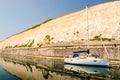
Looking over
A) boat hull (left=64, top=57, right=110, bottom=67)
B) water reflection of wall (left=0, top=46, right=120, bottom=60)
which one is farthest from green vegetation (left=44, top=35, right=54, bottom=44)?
boat hull (left=64, top=57, right=110, bottom=67)

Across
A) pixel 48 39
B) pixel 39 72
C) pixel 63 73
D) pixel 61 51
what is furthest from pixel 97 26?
pixel 63 73

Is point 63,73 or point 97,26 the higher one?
point 97,26

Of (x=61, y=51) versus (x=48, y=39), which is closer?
(x=61, y=51)

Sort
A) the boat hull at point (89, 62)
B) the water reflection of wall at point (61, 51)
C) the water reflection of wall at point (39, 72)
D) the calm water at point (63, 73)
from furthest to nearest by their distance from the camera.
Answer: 1. the water reflection of wall at point (61, 51)
2. the boat hull at point (89, 62)
3. the water reflection of wall at point (39, 72)
4. the calm water at point (63, 73)

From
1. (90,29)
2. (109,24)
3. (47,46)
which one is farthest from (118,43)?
(47,46)

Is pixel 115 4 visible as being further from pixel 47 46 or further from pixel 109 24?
pixel 47 46

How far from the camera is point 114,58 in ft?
153

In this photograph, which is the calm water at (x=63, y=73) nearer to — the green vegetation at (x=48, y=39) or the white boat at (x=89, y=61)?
the white boat at (x=89, y=61)

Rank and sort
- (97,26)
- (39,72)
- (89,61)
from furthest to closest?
(97,26) → (89,61) → (39,72)

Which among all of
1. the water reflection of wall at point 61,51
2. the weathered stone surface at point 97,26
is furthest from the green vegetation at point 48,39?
the water reflection of wall at point 61,51

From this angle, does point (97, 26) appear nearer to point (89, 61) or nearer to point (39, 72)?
point (89, 61)

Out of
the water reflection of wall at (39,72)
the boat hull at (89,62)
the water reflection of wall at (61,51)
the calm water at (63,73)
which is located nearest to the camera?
the calm water at (63,73)

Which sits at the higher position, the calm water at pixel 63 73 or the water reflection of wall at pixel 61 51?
the water reflection of wall at pixel 61 51

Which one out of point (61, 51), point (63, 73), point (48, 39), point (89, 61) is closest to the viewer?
point (63, 73)
